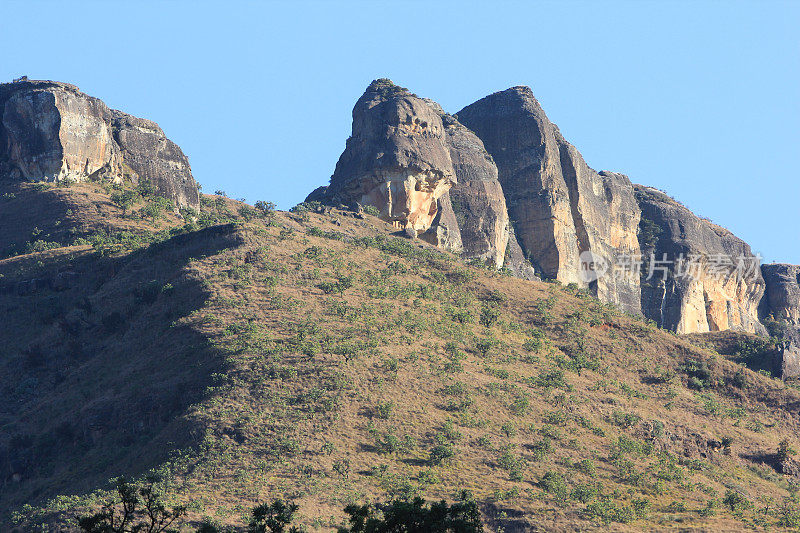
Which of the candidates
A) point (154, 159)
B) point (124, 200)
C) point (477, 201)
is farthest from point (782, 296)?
point (124, 200)

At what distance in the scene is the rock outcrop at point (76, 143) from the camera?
2328 inches

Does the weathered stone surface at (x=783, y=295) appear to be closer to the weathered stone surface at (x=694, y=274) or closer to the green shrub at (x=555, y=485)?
the weathered stone surface at (x=694, y=274)

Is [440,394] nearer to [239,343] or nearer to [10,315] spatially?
[239,343]

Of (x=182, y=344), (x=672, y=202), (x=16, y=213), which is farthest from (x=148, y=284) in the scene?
(x=672, y=202)

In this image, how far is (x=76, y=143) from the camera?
59.7 meters

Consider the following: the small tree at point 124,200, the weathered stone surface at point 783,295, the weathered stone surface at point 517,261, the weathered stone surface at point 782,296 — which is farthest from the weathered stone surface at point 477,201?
the weathered stone surface at point 783,295

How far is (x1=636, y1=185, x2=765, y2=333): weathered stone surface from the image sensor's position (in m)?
78.9

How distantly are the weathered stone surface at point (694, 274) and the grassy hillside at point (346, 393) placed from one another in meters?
19.7

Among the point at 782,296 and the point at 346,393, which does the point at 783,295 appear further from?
the point at 346,393

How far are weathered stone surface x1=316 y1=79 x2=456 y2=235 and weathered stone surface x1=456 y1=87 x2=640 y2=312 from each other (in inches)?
304

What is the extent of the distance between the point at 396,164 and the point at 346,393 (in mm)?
25703

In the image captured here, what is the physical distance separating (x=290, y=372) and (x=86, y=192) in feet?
76.6

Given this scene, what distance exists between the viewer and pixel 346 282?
171 feet

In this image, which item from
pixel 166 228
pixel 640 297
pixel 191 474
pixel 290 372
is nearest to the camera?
pixel 191 474
